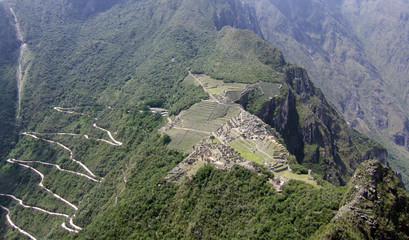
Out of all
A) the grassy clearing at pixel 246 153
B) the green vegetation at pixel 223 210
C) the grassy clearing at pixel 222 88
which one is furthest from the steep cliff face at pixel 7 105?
the grassy clearing at pixel 246 153

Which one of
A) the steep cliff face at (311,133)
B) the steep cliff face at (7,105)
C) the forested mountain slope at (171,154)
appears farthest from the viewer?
the steep cliff face at (7,105)

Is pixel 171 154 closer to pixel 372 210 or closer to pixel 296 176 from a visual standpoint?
pixel 296 176

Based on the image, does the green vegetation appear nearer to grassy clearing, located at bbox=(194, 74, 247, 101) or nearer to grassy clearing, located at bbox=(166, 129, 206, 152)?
grassy clearing, located at bbox=(166, 129, 206, 152)

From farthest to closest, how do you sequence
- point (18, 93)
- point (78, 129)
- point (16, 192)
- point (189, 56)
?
point (189, 56), point (18, 93), point (78, 129), point (16, 192)

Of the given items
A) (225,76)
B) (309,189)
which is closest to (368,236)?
(309,189)

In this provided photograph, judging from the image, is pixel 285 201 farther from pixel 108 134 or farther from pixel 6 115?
pixel 6 115

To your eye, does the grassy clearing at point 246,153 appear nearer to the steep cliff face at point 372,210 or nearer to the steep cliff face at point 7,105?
the steep cliff face at point 372,210
